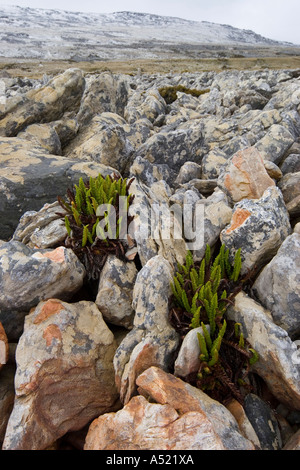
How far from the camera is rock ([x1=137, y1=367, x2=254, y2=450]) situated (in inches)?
142

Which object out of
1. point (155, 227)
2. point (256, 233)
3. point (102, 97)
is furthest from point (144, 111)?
point (256, 233)

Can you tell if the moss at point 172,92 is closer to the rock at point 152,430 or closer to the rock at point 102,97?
the rock at point 102,97

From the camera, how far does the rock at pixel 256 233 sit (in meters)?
5.53

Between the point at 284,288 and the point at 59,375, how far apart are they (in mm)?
3231

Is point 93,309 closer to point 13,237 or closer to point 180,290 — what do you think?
point 180,290

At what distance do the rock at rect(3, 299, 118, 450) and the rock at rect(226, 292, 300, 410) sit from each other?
6.26 ft

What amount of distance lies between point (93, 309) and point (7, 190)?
3516 millimetres

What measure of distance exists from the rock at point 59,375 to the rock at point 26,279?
231 millimetres

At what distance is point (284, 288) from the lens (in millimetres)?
4871

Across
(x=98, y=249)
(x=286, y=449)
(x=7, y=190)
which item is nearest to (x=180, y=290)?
(x=98, y=249)

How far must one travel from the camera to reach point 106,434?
3773mm

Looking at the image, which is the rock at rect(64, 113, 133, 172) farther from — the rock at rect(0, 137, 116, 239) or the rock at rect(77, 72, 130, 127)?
the rock at rect(0, 137, 116, 239)

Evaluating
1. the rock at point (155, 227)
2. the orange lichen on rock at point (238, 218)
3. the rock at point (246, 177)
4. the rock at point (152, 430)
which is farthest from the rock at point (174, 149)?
the rock at point (152, 430)

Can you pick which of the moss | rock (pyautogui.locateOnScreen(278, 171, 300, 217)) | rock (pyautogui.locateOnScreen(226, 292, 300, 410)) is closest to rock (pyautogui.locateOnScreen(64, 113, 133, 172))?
rock (pyautogui.locateOnScreen(278, 171, 300, 217))
